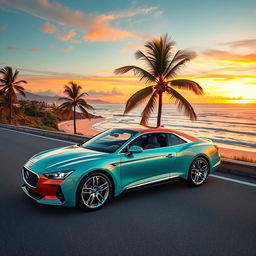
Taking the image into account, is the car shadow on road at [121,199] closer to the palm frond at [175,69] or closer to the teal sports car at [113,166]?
the teal sports car at [113,166]

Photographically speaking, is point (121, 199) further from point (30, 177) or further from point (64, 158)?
point (30, 177)

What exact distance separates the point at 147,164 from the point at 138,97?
11284 millimetres

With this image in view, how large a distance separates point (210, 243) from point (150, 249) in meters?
0.90

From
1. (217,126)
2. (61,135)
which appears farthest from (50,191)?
(217,126)

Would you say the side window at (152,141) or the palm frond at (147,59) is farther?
the palm frond at (147,59)

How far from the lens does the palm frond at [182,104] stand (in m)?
16.5

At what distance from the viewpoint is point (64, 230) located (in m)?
4.25

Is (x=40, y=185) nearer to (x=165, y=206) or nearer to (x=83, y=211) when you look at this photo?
(x=83, y=211)

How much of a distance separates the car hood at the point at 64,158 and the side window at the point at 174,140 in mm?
1796

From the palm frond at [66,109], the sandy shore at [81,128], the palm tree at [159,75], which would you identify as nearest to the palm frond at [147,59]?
the palm tree at [159,75]

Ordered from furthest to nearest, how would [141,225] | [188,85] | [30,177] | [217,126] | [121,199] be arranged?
[217,126] → [188,85] → [121,199] → [30,177] → [141,225]

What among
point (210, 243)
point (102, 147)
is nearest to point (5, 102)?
point (102, 147)

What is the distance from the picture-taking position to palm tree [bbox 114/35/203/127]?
54.6ft

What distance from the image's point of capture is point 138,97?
1677cm
